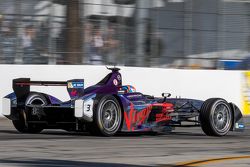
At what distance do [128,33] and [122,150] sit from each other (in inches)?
431

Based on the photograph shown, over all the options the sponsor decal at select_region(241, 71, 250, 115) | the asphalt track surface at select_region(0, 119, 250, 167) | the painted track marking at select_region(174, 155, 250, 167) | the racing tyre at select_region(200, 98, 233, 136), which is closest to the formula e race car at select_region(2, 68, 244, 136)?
the racing tyre at select_region(200, 98, 233, 136)

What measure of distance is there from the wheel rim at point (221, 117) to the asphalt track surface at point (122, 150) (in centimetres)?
24

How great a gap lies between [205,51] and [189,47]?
27.1 inches

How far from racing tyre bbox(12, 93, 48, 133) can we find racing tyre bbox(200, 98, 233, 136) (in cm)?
295

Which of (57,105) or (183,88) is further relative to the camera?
(183,88)

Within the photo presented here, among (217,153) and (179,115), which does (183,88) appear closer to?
(179,115)

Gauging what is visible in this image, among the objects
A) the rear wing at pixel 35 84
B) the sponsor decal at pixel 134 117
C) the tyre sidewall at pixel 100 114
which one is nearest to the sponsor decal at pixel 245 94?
the sponsor decal at pixel 134 117

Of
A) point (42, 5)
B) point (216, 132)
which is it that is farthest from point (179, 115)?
point (42, 5)

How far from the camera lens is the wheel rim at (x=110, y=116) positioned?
13.1 m

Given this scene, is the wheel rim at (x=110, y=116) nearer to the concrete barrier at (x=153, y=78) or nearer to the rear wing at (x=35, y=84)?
the rear wing at (x=35, y=84)

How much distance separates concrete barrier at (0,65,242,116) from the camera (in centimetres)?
1953

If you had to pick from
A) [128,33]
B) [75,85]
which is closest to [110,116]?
[75,85]

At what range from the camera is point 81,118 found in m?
12.9

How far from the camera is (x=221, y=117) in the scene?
14.3 m
